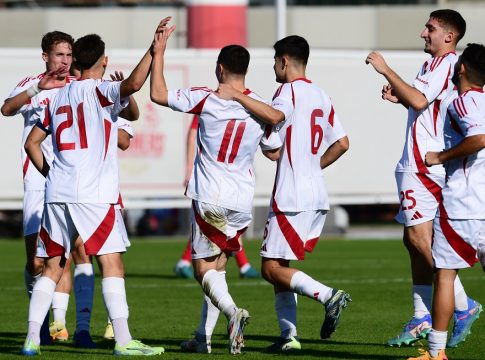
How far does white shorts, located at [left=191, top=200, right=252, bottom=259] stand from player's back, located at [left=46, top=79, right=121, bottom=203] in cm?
66

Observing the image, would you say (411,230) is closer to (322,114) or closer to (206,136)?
(322,114)

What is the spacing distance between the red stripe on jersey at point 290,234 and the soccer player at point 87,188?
4.07 feet

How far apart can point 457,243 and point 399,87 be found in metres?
1.25

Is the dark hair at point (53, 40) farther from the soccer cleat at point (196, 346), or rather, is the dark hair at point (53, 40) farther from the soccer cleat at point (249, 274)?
the soccer cleat at point (249, 274)

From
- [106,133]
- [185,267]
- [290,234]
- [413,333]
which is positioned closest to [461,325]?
[413,333]

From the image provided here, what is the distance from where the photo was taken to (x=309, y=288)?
9586 millimetres

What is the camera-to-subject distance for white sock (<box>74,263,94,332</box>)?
408 inches

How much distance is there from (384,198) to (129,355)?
1583 centimetres

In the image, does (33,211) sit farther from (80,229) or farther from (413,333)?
(413,333)

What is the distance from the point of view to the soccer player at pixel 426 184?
1014 cm

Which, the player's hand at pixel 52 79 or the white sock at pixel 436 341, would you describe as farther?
the player's hand at pixel 52 79

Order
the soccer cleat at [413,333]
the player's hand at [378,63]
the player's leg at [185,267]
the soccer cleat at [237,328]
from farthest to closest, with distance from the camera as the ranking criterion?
1. the player's leg at [185,267]
2. the soccer cleat at [413,333]
3. the soccer cleat at [237,328]
4. the player's hand at [378,63]

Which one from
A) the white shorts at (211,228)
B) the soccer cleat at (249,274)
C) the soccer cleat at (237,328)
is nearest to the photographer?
the soccer cleat at (237,328)

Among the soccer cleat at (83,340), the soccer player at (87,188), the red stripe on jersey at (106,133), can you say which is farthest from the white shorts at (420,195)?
Answer: the soccer cleat at (83,340)
